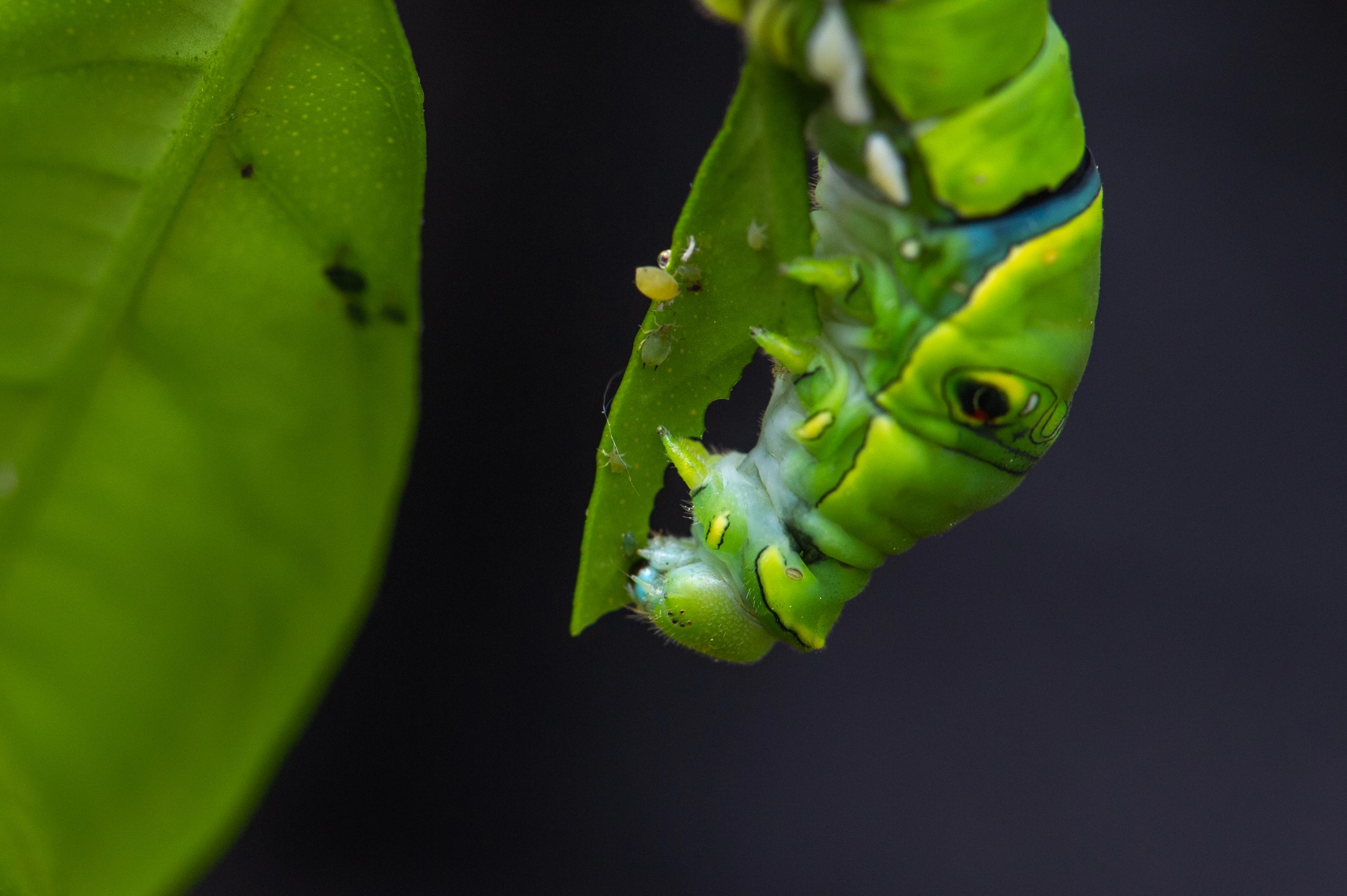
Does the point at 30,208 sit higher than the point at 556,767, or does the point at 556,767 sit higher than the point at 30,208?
the point at 30,208

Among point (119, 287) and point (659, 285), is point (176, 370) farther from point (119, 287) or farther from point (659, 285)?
point (659, 285)

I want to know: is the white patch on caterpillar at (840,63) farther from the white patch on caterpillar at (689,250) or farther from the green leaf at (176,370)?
the green leaf at (176,370)

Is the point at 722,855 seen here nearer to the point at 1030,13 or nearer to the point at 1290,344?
the point at 1290,344

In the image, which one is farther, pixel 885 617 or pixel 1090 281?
pixel 885 617

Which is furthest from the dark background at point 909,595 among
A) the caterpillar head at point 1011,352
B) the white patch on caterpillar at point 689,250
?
the white patch on caterpillar at point 689,250

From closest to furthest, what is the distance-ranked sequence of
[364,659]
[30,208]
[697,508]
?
[30,208], [697,508], [364,659]

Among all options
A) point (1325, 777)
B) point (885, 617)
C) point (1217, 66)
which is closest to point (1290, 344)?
point (1217, 66)
